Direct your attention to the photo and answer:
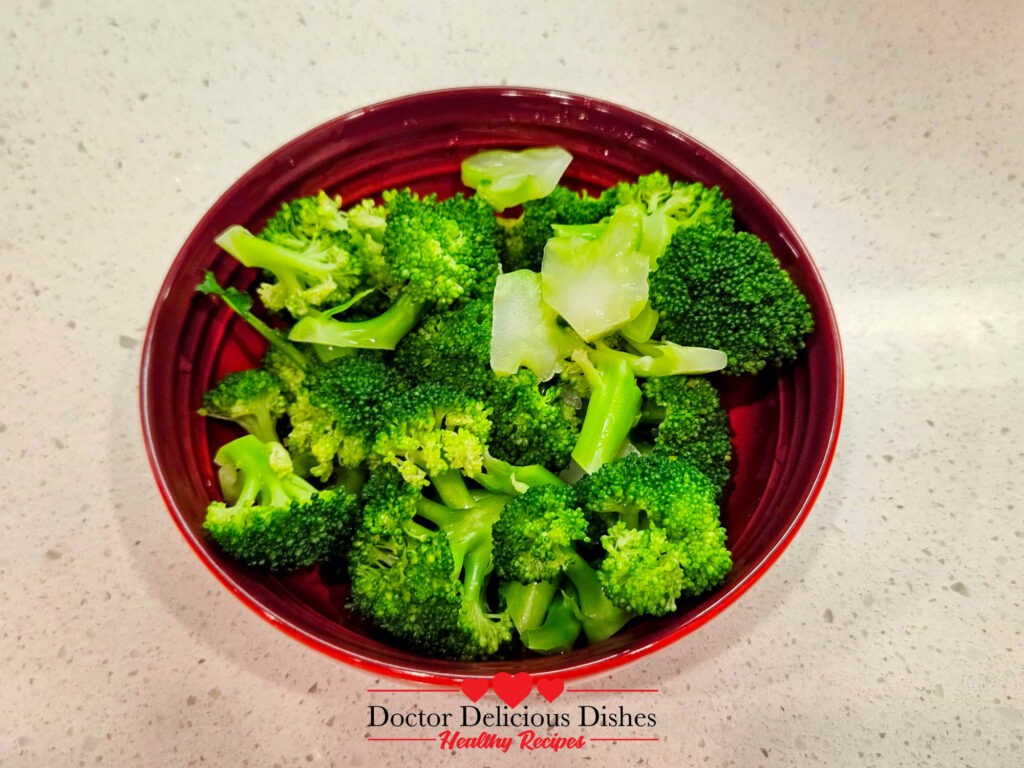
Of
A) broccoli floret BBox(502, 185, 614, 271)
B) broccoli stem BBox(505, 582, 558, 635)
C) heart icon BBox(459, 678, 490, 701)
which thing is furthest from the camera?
broccoli floret BBox(502, 185, 614, 271)

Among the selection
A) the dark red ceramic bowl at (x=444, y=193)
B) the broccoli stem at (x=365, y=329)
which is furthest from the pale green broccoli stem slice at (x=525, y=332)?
the dark red ceramic bowl at (x=444, y=193)

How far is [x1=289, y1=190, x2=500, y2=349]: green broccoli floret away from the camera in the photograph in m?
1.13

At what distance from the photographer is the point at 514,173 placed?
1249 millimetres

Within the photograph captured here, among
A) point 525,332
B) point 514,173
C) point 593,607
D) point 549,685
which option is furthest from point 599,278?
point 549,685

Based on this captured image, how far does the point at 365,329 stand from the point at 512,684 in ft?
1.80

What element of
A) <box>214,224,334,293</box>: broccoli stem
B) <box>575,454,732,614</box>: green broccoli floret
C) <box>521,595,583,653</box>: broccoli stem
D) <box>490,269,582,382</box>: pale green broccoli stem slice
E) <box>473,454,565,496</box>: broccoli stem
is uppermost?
<box>214,224,334,293</box>: broccoli stem

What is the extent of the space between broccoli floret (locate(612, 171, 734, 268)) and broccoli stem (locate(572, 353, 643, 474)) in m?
0.18

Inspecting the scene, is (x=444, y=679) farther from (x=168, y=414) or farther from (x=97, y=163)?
(x=97, y=163)

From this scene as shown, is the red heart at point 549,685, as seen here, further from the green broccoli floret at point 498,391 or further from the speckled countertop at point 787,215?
the green broccoli floret at point 498,391

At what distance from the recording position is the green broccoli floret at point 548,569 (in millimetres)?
1013

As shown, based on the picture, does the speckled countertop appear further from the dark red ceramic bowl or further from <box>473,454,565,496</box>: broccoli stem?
<box>473,454,565,496</box>: broccoli stem

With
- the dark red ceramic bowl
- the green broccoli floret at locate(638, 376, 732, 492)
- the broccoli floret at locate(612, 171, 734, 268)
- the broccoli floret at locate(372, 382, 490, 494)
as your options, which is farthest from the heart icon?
the broccoli floret at locate(612, 171, 734, 268)

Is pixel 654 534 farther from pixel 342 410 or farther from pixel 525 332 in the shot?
pixel 342 410

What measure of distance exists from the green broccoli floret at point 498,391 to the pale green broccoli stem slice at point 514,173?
19cm
